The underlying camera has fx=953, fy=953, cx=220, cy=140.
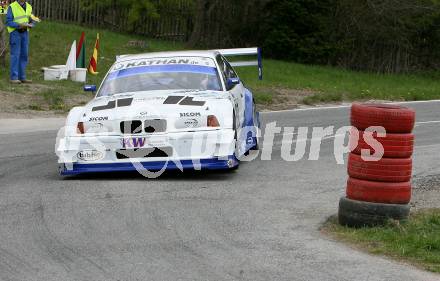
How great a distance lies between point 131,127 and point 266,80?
1403 centimetres

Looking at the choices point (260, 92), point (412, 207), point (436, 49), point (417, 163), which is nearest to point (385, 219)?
point (412, 207)

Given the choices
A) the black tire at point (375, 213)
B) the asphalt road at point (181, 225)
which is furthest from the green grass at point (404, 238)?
the asphalt road at point (181, 225)

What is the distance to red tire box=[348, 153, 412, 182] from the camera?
819 centimetres

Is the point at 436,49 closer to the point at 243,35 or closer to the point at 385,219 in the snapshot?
the point at 243,35

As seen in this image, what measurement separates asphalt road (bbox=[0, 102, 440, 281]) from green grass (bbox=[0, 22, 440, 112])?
7191mm

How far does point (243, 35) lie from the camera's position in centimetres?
3412

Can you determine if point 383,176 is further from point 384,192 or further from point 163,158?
point 163,158

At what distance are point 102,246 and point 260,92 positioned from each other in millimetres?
14106

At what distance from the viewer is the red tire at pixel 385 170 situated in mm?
8188

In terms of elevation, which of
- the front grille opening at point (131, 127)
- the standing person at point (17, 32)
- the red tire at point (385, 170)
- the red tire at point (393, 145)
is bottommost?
the standing person at point (17, 32)

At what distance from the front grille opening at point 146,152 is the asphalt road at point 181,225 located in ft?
0.91

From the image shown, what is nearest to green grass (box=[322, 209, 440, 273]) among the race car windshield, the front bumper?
the front bumper

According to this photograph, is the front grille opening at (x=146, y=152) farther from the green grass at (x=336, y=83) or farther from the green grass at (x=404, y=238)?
the green grass at (x=336, y=83)

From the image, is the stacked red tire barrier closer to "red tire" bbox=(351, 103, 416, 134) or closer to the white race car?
"red tire" bbox=(351, 103, 416, 134)
